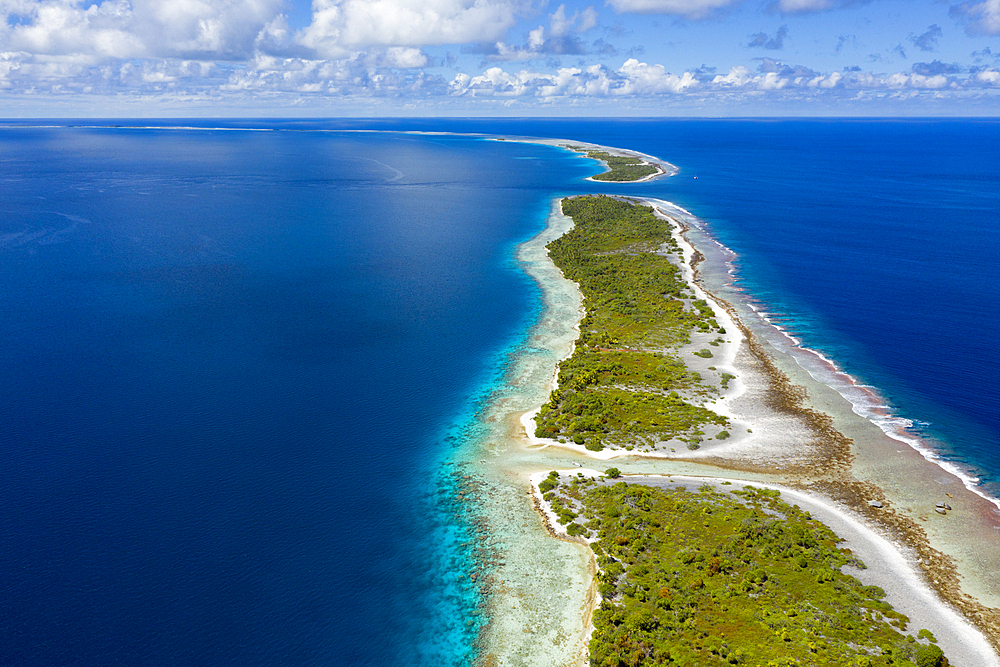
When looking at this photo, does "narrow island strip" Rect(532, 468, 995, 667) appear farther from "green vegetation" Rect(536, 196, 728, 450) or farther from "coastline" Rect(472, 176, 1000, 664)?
"green vegetation" Rect(536, 196, 728, 450)

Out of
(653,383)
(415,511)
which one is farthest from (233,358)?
(653,383)

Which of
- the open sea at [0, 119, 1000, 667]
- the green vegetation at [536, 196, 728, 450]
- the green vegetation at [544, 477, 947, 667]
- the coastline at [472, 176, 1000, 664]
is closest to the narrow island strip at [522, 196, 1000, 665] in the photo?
the green vegetation at [544, 477, 947, 667]

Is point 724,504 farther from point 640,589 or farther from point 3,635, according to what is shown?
point 3,635

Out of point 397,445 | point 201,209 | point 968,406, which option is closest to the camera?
point 397,445

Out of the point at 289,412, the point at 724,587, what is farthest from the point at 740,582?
the point at 289,412

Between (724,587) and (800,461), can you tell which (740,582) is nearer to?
(724,587)
